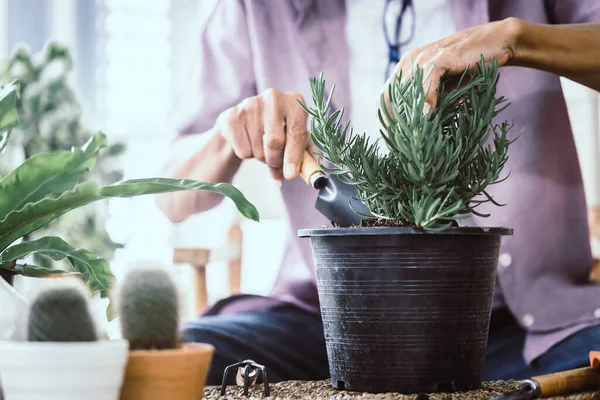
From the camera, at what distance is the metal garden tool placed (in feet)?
1.95

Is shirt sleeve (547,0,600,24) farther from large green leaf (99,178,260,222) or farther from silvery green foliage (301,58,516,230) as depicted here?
large green leaf (99,178,260,222)

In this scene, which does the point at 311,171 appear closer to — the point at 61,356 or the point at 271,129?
the point at 271,129

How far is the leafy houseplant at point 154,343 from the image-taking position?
47 cm

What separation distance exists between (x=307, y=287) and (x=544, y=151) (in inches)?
19.4

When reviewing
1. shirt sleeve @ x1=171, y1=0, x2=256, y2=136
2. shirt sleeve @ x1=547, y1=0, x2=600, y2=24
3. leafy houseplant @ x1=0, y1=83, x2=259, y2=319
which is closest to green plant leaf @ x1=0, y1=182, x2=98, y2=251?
leafy houseplant @ x1=0, y1=83, x2=259, y2=319

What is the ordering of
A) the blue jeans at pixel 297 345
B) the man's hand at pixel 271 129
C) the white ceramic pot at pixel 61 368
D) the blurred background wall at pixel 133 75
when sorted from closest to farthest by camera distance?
the white ceramic pot at pixel 61 368
the man's hand at pixel 271 129
the blue jeans at pixel 297 345
the blurred background wall at pixel 133 75

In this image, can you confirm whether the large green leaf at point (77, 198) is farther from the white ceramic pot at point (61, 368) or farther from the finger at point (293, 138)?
the finger at point (293, 138)

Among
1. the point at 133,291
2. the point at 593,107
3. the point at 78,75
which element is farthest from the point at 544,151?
the point at 78,75

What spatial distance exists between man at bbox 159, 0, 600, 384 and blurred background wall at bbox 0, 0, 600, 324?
26.9 inches

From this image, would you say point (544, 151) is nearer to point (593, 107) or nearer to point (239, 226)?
point (239, 226)

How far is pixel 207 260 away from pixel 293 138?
661mm

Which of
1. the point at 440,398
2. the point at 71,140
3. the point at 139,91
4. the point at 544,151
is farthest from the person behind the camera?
the point at 139,91

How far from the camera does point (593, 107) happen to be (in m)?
2.32

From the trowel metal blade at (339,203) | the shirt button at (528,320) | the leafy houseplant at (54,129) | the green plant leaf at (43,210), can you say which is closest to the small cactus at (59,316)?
the green plant leaf at (43,210)
